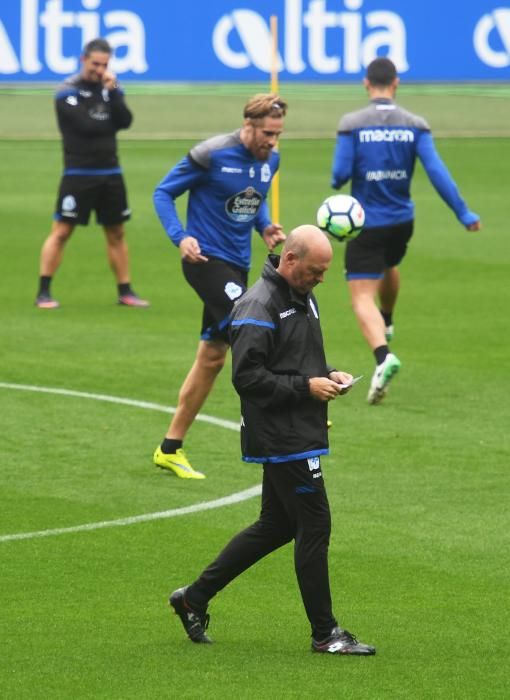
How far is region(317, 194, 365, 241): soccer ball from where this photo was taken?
42.3 feet

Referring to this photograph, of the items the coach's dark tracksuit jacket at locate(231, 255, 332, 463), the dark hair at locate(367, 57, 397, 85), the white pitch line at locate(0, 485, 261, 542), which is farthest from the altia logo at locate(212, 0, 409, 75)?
the coach's dark tracksuit jacket at locate(231, 255, 332, 463)

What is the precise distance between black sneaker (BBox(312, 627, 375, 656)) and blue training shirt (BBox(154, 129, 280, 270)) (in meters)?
4.23

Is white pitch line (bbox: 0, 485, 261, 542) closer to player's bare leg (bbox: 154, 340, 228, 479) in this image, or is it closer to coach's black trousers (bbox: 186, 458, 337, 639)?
player's bare leg (bbox: 154, 340, 228, 479)

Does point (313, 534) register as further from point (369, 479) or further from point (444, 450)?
point (444, 450)

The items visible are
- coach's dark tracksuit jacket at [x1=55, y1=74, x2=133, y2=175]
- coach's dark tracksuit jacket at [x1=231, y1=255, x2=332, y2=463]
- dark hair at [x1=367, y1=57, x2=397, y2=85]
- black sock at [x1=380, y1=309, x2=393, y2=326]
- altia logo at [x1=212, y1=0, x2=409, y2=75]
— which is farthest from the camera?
altia logo at [x1=212, y1=0, x2=409, y2=75]

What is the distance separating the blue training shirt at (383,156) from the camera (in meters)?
14.0

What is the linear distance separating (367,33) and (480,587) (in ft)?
79.0

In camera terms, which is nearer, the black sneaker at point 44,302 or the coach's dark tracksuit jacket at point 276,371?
the coach's dark tracksuit jacket at point 276,371

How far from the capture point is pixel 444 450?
1199cm

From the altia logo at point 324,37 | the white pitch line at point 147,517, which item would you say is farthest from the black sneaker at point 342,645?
the altia logo at point 324,37

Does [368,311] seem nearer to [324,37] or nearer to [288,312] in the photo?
[288,312]

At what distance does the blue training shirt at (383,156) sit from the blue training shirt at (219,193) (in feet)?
8.90

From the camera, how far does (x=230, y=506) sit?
1041 cm

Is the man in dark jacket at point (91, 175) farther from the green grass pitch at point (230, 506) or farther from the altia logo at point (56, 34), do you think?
the altia logo at point (56, 34)
